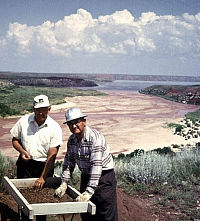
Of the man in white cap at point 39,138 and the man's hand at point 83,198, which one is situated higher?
the man in white cap at point 39,138

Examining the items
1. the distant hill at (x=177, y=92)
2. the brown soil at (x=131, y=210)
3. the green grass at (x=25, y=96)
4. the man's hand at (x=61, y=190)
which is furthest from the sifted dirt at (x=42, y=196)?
the distant hill at (x=177, y=92)

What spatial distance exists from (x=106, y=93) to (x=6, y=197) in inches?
396

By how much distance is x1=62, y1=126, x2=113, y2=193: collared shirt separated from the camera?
11.1 ft

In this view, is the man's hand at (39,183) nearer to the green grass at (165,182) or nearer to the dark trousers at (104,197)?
the dark trousers at (104,197)

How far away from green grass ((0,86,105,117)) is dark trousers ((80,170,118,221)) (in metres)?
8.74

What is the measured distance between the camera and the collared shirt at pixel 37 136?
4.14 meters

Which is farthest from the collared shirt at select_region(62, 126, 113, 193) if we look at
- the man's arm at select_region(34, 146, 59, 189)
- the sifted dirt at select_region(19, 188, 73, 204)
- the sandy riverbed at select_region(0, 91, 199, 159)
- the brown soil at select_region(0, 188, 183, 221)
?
the sandy riverbed at select_region(0, 91, 199, 159)

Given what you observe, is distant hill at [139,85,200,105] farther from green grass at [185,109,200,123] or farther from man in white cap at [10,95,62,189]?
man in white cap at [10,95,62,189]

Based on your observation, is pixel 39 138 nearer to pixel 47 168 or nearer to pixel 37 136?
pixel 37 136

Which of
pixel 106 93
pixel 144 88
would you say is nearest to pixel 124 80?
pixel 144 88

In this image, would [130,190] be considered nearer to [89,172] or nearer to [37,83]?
[89,172]

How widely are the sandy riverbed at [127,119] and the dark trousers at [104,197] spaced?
6482 millimetres

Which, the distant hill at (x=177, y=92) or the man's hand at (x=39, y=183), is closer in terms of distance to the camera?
the man's hand at (x=39, y=183)

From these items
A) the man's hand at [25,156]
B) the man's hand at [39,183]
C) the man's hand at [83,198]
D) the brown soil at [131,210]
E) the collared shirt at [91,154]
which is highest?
the collared shirt at [91,154]
